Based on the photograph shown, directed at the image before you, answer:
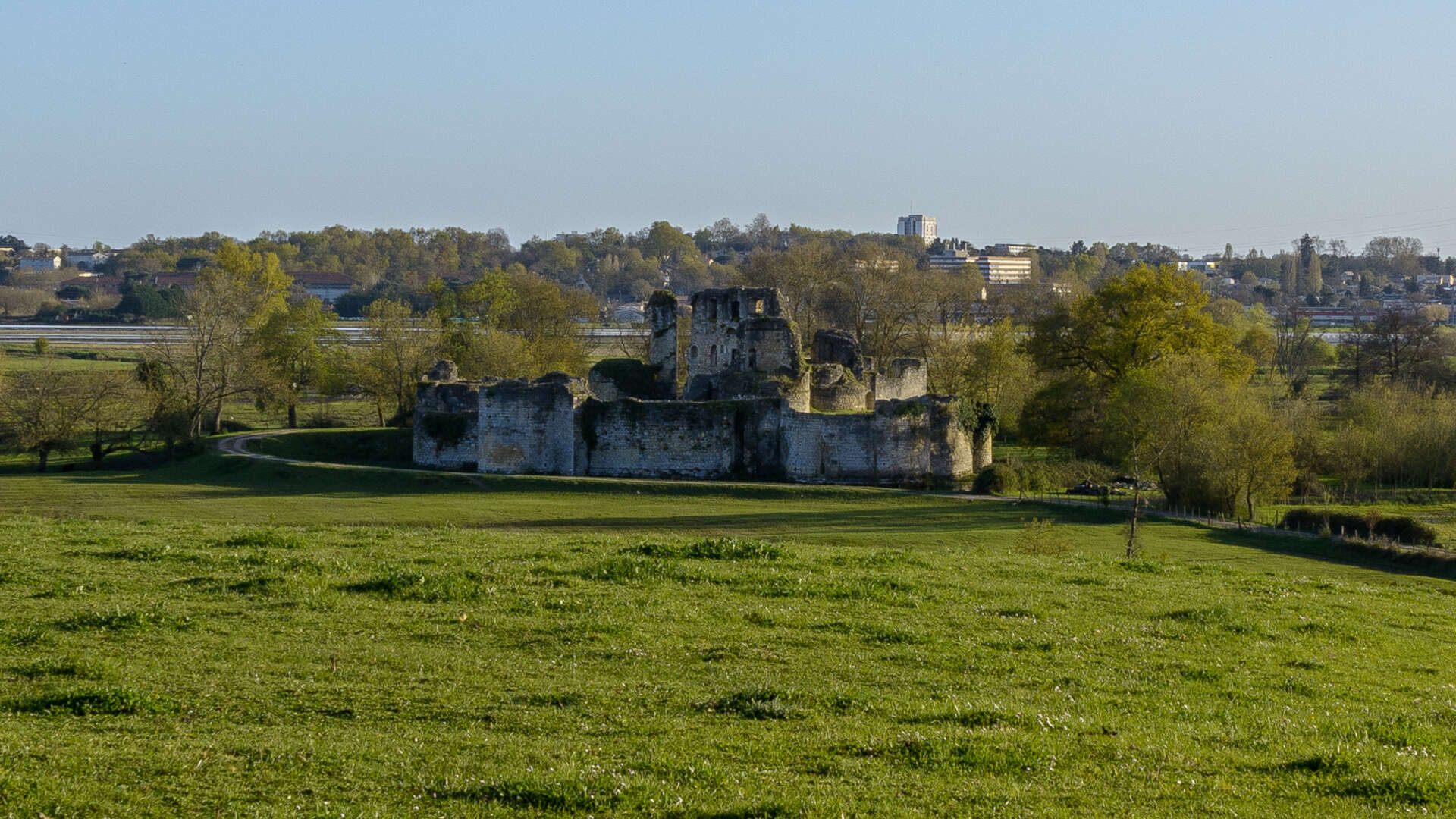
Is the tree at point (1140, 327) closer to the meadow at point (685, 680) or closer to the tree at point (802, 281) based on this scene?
the tree at point (802, 281)

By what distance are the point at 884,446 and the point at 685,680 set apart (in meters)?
31.9

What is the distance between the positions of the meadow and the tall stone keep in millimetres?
34487

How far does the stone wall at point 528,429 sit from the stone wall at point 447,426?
0.89 meters

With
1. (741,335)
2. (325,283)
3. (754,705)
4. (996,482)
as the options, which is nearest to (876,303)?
(741,335)

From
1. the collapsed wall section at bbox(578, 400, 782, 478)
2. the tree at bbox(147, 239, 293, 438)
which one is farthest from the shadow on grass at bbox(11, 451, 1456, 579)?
the tree at bbox(147, 239, 293, 438)

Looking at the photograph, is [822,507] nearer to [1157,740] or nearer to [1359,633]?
[1359,633]

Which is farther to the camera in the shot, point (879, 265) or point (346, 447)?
point (879, 265)

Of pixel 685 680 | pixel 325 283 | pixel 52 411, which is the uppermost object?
pixel 325 283

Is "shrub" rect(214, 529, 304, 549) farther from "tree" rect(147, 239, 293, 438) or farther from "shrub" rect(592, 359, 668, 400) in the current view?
"shrub" rect(592, 359, 668, 400)

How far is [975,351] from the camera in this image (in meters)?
61.2

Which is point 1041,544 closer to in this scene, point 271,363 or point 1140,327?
point 1140,327

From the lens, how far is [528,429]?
1714 inches

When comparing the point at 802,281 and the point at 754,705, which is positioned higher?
the point at 802,281

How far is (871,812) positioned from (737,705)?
7.61 ft
